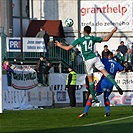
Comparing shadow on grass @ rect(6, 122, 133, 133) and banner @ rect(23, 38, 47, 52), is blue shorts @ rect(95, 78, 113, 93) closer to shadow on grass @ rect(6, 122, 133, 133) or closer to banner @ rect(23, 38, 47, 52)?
shadow on grass @ rect(6, 122, 133, 133)

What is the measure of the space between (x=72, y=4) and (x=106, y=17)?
307 centimetres

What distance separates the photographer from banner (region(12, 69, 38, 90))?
3172 centimetres

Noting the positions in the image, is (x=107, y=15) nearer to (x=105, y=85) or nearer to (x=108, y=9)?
(x=108, y=9)

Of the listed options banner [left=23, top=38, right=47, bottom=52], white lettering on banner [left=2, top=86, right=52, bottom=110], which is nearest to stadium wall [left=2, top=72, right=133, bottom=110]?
white lettering on banner [left=2, top=86, right=52, bottom=110]

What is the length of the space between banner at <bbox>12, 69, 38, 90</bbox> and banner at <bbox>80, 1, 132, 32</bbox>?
14.2m

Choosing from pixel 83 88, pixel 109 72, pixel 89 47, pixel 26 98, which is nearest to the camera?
pixel 89 47

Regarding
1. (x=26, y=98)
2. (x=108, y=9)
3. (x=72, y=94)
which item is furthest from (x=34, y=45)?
(x=108, y=9)

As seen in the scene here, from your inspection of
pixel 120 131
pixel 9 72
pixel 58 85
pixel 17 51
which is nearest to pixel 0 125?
pixel 120 131

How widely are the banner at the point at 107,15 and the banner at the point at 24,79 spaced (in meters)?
14.2

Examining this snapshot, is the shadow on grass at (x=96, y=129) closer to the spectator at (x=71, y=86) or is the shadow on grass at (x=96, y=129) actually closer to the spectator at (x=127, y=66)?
the spectator at (x=71, y=86)

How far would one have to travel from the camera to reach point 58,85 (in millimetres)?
34219

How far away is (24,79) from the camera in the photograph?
3238cm

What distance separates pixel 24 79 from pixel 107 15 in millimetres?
15405

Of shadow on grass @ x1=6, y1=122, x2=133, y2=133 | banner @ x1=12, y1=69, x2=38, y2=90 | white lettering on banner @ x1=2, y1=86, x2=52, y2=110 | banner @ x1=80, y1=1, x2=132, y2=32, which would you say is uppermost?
banner @ x1=80, y1=1, x2=132, y2=32
